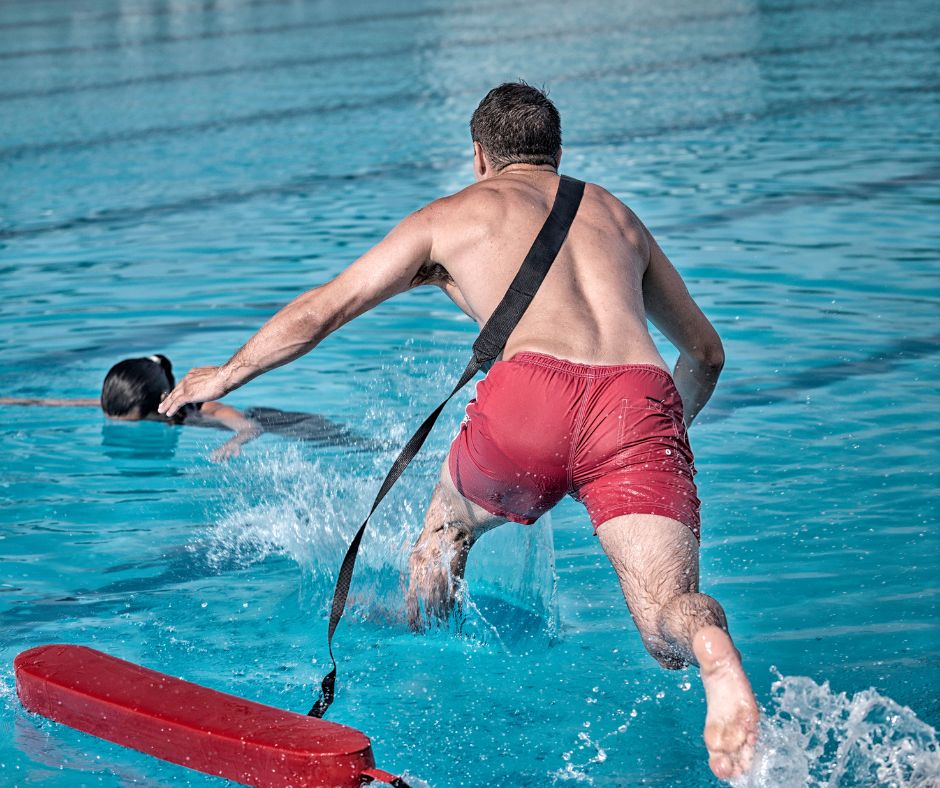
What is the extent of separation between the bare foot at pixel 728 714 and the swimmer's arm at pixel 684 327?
48.4 inches

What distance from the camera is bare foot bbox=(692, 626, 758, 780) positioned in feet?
8.13

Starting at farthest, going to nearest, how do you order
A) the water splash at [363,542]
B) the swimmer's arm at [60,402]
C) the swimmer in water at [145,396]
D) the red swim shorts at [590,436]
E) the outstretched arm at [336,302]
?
the swimmer's arm at [60,402], the swimmer in water at [145,396], the water splash at [363,542], the outstretched arm at [336,302], the red swim shorts at [590,436]

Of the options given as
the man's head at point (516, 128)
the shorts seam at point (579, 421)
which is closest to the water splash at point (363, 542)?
the shorts seam at point (579, 421)

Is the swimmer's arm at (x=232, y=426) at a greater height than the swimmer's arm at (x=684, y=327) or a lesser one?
lesser

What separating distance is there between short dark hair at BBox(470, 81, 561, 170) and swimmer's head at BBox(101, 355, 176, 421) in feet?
8.83

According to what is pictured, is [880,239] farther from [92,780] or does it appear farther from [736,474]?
[92,780]

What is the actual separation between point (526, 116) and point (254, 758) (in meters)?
1.90

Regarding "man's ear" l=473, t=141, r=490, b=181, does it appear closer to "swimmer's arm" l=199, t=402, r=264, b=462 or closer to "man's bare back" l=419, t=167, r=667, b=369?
"man's bare back" l=419, t=167, r=667, b=369

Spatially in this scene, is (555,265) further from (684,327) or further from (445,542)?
(445,542)

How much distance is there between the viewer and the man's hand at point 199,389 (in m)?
3.59

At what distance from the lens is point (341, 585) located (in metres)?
3.43

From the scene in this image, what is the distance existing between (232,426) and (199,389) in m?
2.37

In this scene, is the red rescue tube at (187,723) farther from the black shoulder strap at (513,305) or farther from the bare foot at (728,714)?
the bare foot at (728,714)

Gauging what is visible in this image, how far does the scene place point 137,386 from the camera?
5.83m
